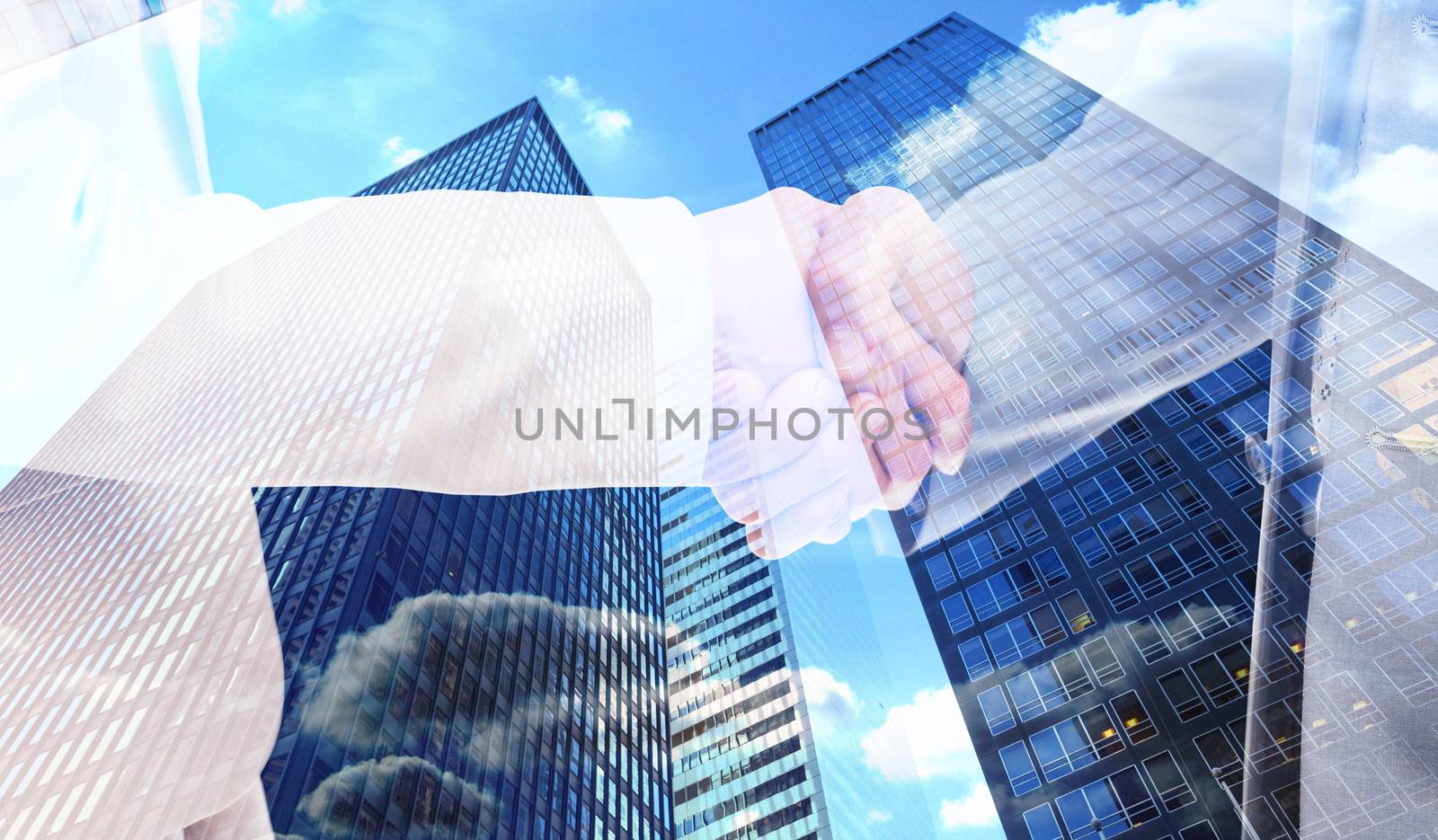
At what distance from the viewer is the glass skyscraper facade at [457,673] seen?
183 ft

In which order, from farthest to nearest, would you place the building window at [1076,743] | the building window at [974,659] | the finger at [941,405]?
the finger at [941,405]
the building window at [974,659]
the building window at [1076,743]

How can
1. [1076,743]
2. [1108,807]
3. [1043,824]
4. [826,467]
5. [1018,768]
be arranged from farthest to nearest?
[826,467] < [1018,768] < [1076,743] < [1043,824] < [1108,807]

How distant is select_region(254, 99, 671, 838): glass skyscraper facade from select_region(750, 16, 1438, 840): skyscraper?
106 ft

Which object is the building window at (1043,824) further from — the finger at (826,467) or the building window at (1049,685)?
the finger at (826,467)

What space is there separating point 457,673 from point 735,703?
1734 inches

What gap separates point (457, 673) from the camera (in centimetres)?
6719

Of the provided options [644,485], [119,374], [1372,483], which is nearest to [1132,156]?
[1372,483]

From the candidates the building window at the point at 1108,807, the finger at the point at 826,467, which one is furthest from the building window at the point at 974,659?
the finger at the point at 826,467

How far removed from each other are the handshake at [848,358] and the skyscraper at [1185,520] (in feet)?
8.56

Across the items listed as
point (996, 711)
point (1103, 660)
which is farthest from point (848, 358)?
point (1103, 660)

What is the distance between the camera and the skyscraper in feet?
135

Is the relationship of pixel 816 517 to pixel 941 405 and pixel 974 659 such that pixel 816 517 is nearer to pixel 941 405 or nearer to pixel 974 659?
pixel 941 405

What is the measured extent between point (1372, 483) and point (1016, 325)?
26.6 m

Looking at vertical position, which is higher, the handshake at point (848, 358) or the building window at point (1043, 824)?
the handshake at point (848, 358)
